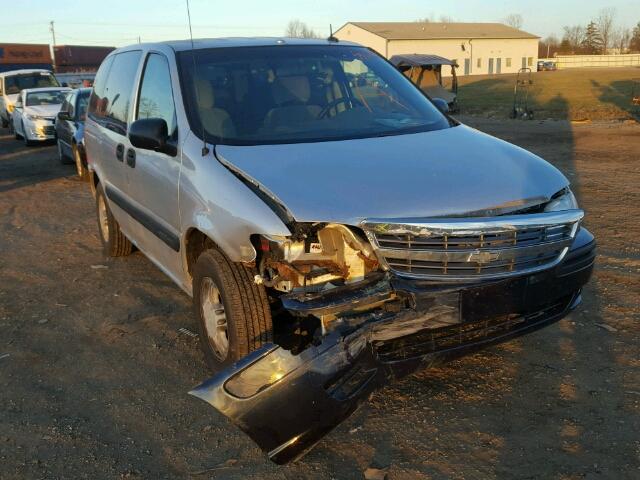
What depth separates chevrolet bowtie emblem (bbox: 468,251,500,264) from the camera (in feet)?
9.61

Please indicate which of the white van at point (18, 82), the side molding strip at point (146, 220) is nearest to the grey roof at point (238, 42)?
the side molding strip at point (146, 220)

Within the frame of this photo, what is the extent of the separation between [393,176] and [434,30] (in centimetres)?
8395

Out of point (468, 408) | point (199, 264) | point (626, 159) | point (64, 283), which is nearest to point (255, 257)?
point (199, 264)

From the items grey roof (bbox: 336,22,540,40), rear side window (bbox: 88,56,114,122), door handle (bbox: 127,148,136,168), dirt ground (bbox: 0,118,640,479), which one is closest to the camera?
dirt ground (bbox: 0,118,640,479)

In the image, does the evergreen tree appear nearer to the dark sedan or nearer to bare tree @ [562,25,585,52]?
bare tree @ [562,25,585,52]

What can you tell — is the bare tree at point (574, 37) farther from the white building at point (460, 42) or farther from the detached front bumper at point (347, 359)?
the detached front bumper at point (347, 359)

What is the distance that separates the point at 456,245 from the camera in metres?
2.93

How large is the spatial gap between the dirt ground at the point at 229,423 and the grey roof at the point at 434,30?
2881 inches

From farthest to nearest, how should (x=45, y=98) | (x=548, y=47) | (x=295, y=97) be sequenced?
(x=548, y=47)
(x=45, y=98)
(x=295, y=97)

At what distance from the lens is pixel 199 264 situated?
3639 mm

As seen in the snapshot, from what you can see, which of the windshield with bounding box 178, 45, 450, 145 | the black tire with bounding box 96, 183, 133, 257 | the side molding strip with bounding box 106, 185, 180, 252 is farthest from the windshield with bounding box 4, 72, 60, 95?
the windshield with bounding box 178, 45, 450, 145

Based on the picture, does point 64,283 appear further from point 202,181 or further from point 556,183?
point 556,183

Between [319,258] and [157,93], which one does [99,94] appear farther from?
[319,258]

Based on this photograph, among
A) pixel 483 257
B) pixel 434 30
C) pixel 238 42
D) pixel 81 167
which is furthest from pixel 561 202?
pixel 434 30
